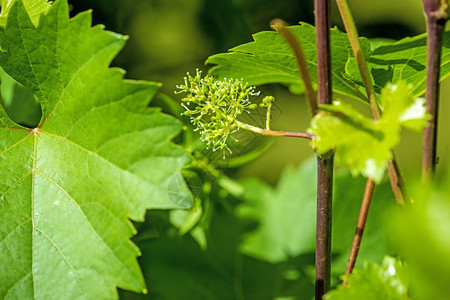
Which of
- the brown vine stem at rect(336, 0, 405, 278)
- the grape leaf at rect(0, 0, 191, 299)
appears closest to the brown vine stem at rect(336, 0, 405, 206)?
the brown vine stem at rect(336, 0, 405, 278)

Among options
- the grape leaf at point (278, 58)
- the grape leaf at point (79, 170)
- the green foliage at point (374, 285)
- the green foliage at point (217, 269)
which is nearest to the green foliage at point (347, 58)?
the grape leaf at point (278, 58)

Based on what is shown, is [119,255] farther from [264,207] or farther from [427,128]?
[264,207]

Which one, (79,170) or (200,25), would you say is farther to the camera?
(200,25)

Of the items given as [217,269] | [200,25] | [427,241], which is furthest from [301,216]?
[427,241]

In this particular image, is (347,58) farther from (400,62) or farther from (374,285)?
(374,285)

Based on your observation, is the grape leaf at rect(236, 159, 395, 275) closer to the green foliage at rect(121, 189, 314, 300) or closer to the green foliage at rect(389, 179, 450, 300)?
the green foliage at rect(121, 189, 314, 300)

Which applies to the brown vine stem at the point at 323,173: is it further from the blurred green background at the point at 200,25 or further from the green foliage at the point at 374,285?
the blurred green background at the point at 200,25
